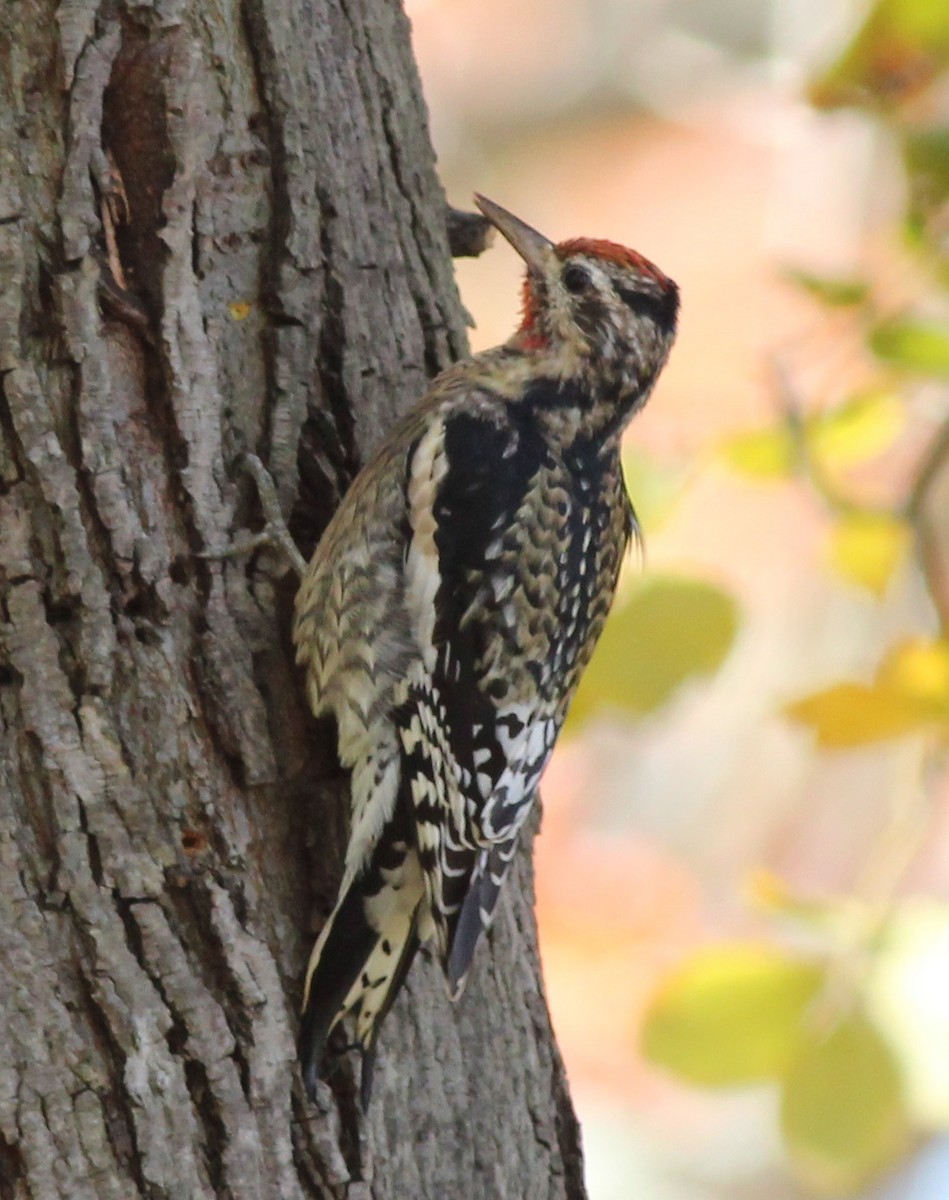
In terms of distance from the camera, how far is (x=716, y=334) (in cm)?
729

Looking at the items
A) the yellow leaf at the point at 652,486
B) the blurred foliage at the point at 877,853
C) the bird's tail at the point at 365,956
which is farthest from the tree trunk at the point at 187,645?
the yellow leaf at the point at 652,486

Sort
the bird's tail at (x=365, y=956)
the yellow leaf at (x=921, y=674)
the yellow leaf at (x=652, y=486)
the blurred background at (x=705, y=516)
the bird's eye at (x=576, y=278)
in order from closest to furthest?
1. the bird's tail at (x=365, y=956)
2. the yellow leaf at (x=921, y=674)
3. the yellow leaf at (x=652, y=486)
4. the bird's eye at (x=576, y=278)
5. the blurred background at (x=705, y=516)

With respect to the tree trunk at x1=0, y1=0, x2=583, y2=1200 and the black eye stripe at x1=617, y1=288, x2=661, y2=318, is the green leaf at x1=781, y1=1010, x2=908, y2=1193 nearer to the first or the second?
the tree trunk at x1=0, y1=0, x2=583, y2=1200

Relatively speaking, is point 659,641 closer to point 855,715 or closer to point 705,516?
point 855,715

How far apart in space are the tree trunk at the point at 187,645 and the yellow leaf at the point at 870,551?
0.95m

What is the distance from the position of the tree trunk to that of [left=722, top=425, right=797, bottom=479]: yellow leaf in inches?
27.2

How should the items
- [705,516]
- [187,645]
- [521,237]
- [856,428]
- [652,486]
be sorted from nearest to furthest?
[187,645], [652,486], [856,428], [521,237], [705,516]

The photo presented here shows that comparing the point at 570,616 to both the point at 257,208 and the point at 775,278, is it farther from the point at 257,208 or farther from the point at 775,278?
the point at 257,208

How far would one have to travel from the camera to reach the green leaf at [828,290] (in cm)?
254

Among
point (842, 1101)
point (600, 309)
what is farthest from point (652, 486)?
point (842, 1101)

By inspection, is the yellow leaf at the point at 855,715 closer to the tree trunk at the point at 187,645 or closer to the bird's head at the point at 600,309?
the tree trunk at the point at 187,645

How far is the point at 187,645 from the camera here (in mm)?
2316

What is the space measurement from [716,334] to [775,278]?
472 cm

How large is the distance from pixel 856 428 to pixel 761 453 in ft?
0.76
